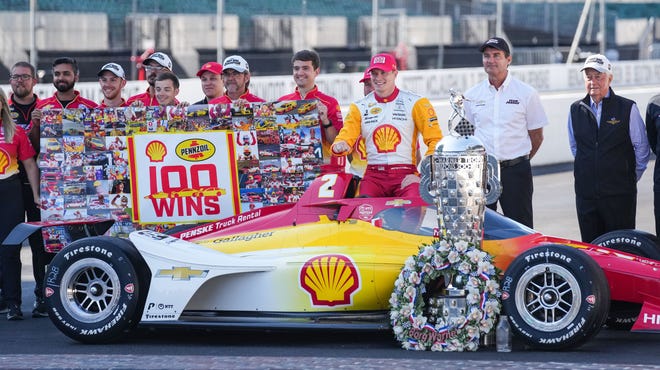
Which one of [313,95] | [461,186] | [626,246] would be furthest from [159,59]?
[626,246]

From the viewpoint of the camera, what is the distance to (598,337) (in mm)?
7871

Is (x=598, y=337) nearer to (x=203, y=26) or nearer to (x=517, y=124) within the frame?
(x=517, y=124)

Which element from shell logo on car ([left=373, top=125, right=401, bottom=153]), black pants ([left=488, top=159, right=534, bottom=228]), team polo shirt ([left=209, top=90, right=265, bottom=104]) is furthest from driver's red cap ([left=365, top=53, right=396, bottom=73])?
team polo shirt ([left=209, top=90, right=265, bottom=104])

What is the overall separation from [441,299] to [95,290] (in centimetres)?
228

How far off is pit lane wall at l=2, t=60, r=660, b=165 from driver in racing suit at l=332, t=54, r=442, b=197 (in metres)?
7.88

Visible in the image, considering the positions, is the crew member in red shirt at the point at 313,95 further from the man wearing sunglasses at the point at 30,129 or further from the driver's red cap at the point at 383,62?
the man wearing sunglasses at the point at 30,129

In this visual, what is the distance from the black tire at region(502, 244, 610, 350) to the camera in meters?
6.92

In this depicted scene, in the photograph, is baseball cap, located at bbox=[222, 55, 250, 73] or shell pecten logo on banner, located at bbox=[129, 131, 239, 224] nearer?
shell pecten logo on banner, located at bbox=[129, 131, 239, 224]

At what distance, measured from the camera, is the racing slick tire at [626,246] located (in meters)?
7.84

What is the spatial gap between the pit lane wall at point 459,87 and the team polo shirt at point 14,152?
6140mm

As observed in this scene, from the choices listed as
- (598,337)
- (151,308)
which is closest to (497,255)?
(598,337)

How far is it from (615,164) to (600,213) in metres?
0.40

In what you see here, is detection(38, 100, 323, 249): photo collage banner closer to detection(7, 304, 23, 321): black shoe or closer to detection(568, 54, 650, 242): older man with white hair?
detection(7, 304, 23, 321): black shoe

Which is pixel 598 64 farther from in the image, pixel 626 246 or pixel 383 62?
pixel 383 62
